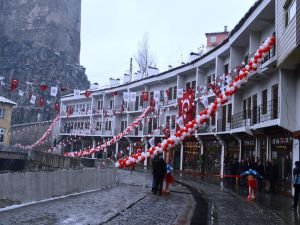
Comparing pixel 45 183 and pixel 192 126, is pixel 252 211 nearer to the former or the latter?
pixel 45 183

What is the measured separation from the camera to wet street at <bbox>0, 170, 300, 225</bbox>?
32.6ft

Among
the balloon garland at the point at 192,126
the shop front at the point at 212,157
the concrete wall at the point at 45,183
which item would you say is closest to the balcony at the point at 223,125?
the shop front at the point at 212,157

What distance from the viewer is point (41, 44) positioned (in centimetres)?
9819

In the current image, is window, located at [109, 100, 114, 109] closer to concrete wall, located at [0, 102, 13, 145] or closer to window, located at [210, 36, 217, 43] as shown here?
concrete wall, located at [0, 102, 13, 145]

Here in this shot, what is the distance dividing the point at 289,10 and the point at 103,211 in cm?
1243

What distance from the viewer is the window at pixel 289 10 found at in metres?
16.8

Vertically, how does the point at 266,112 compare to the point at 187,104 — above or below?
below

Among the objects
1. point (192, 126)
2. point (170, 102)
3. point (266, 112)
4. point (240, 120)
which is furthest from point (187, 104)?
point (170, 102)

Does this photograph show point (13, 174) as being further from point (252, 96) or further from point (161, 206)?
point (252, 96)

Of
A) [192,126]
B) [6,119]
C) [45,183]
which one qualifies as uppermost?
[6,119]

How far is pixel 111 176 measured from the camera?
2044cm

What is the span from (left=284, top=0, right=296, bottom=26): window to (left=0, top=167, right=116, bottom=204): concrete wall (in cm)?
1103

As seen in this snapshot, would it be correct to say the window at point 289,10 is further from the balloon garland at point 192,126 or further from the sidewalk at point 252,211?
the sidewalk at point 252,211

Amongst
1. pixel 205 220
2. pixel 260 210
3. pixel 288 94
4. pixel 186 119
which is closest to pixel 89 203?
pixel 205 220
